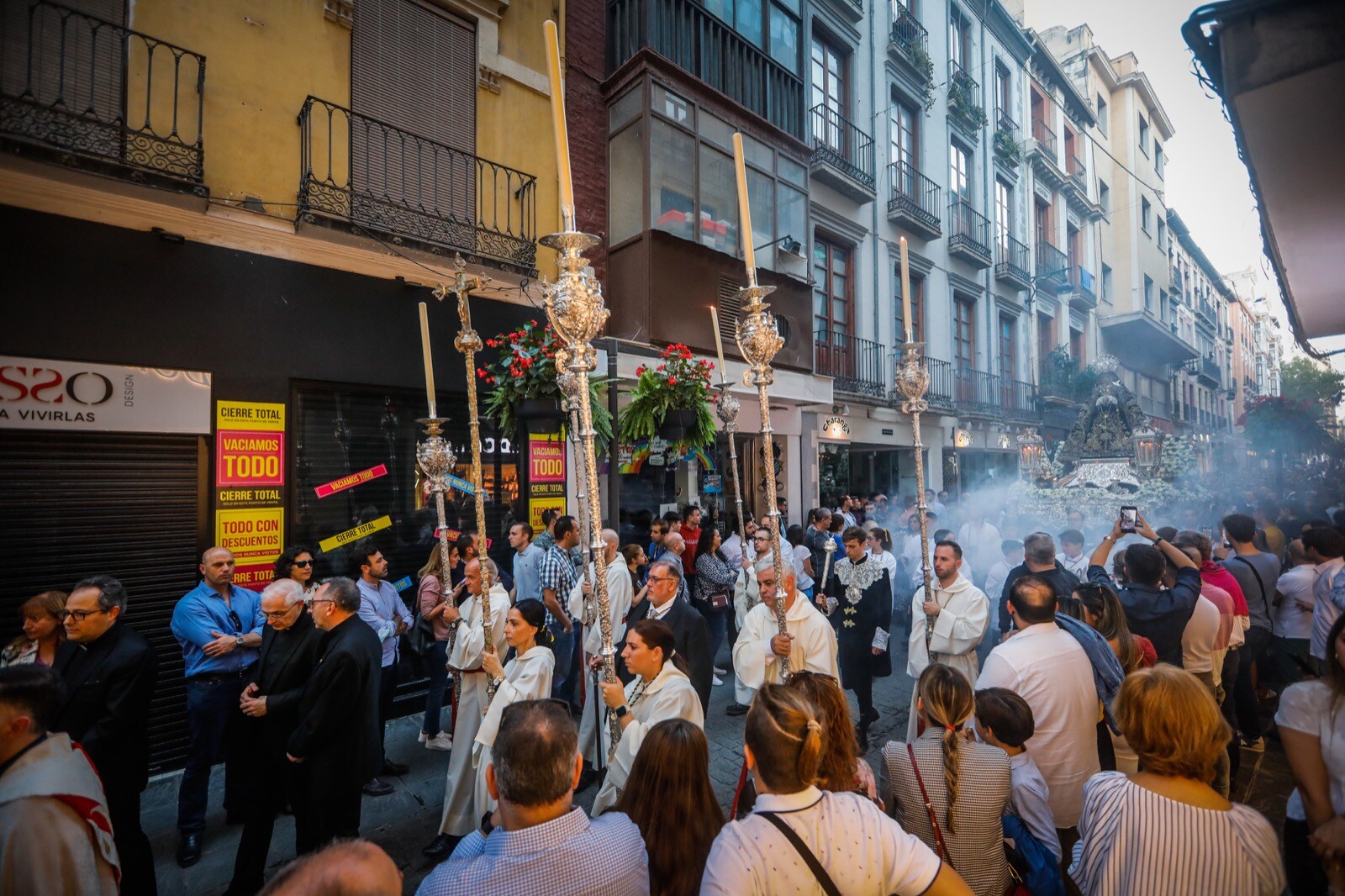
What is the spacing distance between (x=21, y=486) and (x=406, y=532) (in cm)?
326

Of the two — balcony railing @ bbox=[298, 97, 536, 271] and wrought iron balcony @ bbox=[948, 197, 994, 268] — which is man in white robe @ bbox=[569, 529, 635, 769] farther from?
wrought iron balcony @ bbox=[948, 197, 994, 268]

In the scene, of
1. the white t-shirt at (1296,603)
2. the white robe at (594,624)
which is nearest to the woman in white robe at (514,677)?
the white robe at (594,624)

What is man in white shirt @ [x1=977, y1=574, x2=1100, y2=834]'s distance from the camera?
3.18 meters

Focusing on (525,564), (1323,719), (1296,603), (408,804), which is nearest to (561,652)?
(525,564)

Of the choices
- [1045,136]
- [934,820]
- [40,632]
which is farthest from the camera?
[1045,136]

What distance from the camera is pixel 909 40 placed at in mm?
16625

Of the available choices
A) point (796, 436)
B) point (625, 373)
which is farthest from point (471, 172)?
point (796, 436)

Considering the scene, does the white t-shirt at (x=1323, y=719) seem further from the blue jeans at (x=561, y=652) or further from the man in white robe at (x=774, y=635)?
the blue jeans at (x=561, y=652)

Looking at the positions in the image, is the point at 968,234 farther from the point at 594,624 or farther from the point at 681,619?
the point at 594,624

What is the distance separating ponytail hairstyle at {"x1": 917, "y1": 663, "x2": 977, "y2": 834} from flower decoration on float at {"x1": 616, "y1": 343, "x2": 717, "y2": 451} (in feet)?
16.3

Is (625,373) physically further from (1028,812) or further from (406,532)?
(1028,812)

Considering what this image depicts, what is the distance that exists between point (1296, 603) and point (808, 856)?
6460 mm

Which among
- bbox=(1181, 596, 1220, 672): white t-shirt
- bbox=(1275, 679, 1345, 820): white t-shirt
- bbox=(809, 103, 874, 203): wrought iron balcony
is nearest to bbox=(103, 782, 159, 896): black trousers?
bbox=(1275, 679, 1345, 820): white t-shirt

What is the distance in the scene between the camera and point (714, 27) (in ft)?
34.9
